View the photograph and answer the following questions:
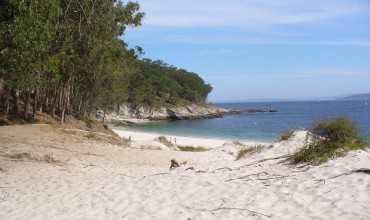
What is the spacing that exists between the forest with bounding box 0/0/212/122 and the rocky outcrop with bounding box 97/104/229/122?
28.9 m

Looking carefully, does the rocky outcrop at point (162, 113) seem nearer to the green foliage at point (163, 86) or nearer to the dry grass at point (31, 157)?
the green foliage at point (163, 86)

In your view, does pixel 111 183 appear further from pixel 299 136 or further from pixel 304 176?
pixel 299 136

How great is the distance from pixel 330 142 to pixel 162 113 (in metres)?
105

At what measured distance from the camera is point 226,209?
932cm

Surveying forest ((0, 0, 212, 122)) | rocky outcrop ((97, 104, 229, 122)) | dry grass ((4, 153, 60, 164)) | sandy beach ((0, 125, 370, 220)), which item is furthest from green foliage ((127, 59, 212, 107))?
sandy beach ((0, 125, 370, 220))

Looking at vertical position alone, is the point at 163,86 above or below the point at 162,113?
above

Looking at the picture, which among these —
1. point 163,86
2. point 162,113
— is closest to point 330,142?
point 162,113

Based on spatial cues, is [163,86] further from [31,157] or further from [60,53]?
[31,157]

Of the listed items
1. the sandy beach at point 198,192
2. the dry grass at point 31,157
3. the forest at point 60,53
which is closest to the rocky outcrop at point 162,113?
the forest at point 60,53

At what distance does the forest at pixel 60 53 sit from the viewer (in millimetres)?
17719

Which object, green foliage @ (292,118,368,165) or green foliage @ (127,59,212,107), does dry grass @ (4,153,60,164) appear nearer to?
green foliage @ (292,118,368,165)

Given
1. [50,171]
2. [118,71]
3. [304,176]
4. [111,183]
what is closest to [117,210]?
[111,183]

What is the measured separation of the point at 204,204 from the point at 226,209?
0.66 metres

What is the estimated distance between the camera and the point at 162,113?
117m
